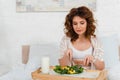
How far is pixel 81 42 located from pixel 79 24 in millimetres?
213

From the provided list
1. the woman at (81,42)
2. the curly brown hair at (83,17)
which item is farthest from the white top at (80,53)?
the curly brown hair at (83,17)

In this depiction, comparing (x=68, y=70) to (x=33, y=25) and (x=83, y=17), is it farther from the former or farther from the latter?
(x=33, y=25)

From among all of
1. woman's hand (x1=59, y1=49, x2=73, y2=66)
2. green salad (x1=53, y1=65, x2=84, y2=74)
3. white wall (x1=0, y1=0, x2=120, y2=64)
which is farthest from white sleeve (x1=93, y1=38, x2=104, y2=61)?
white wall (x1=0, y1=0, x2=120, y2=64)

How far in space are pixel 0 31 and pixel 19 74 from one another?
994mm

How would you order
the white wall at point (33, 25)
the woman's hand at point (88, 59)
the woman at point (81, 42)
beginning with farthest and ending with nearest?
the white wall at point (33, 25), the woman at point (81, 42), the woman's hand at point (88, 59)

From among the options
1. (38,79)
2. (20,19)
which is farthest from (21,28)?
(38,79)

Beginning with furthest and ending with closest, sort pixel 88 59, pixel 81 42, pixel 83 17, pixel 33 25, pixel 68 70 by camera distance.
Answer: pixel 33 25, pixel 81 42, pixel 83 17, pixel 88 59, pixel 68 70

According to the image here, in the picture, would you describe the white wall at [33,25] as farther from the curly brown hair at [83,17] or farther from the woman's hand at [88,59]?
the woman's hand at [88,59]

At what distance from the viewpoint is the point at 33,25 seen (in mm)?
2855

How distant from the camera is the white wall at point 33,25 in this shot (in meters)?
2.69

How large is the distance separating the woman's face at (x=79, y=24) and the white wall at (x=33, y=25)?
2.14 feet

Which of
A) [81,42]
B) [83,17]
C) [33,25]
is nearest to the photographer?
[83,17]

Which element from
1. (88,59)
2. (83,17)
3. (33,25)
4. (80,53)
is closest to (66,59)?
(80,53)

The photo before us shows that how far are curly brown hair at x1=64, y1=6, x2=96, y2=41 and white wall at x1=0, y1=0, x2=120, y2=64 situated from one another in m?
0.56
